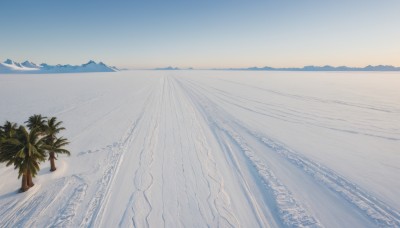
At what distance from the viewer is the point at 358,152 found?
Answer: 15984 mm

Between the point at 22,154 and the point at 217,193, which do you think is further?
the point at 22,154

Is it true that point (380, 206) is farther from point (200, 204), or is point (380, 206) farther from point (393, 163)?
point (200, 204)

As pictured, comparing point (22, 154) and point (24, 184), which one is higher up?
point (22, 154)

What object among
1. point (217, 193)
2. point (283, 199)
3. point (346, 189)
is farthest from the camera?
point (346, 189)

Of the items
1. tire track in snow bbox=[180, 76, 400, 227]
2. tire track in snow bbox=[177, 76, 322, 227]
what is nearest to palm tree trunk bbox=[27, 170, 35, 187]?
tire track in snow bbox=[177, 76, 322, 227]

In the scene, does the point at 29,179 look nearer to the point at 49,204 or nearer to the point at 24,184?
the point at 24,184

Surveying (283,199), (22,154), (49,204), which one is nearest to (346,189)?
(283,199)

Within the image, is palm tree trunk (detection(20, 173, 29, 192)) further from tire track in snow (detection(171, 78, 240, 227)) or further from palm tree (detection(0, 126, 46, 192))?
tire track in snow (detection(171, 78, 240, 227))

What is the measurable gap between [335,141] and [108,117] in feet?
81.5

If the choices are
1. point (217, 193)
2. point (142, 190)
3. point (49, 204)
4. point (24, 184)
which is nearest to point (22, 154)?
point (24, 184)

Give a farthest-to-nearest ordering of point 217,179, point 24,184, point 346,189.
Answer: point 217,179
point 24,184
point 346,189

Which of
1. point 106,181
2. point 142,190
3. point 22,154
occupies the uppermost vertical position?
point 22,154


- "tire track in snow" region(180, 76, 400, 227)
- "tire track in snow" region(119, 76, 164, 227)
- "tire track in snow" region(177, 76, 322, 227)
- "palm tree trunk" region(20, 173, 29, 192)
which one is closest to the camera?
"tire track in snow" region(177, 76, 322, 227)

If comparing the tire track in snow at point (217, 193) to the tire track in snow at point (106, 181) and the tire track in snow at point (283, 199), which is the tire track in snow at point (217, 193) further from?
the tire track in snow at point (106, 181)
